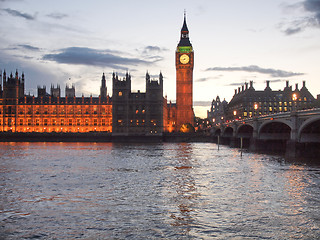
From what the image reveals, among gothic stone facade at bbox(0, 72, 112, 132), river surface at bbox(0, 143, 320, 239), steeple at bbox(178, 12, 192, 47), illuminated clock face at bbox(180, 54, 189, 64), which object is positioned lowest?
river surface at bbox(0, 143, 320, 239)

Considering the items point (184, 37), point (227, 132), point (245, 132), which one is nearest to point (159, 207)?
point (245, 132)

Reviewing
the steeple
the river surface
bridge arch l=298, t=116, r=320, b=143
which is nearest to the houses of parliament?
the steeple

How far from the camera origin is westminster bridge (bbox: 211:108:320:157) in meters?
56.1

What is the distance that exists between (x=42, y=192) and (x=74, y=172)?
12306 mm

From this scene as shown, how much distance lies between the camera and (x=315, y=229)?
16.3 meters

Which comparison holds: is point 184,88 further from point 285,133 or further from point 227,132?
point 285,133

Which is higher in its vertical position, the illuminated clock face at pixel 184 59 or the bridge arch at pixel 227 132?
the illuminated clock face at pixel 184 59

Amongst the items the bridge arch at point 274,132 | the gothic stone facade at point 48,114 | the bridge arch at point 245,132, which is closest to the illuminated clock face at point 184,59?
the gothic stone facade at point 48,114

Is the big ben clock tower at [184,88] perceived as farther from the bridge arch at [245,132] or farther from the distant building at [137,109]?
the bridge arch at [245,132]

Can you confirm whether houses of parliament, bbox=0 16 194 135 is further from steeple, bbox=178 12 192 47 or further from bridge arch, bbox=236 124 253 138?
bridge arch, bbox=236 124 253 138

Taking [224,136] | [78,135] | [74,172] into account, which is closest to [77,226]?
[74,172]

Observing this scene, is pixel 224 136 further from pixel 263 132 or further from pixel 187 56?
pixel 187 56

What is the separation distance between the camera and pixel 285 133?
82.1m

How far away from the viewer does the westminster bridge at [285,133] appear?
56.1 meters
